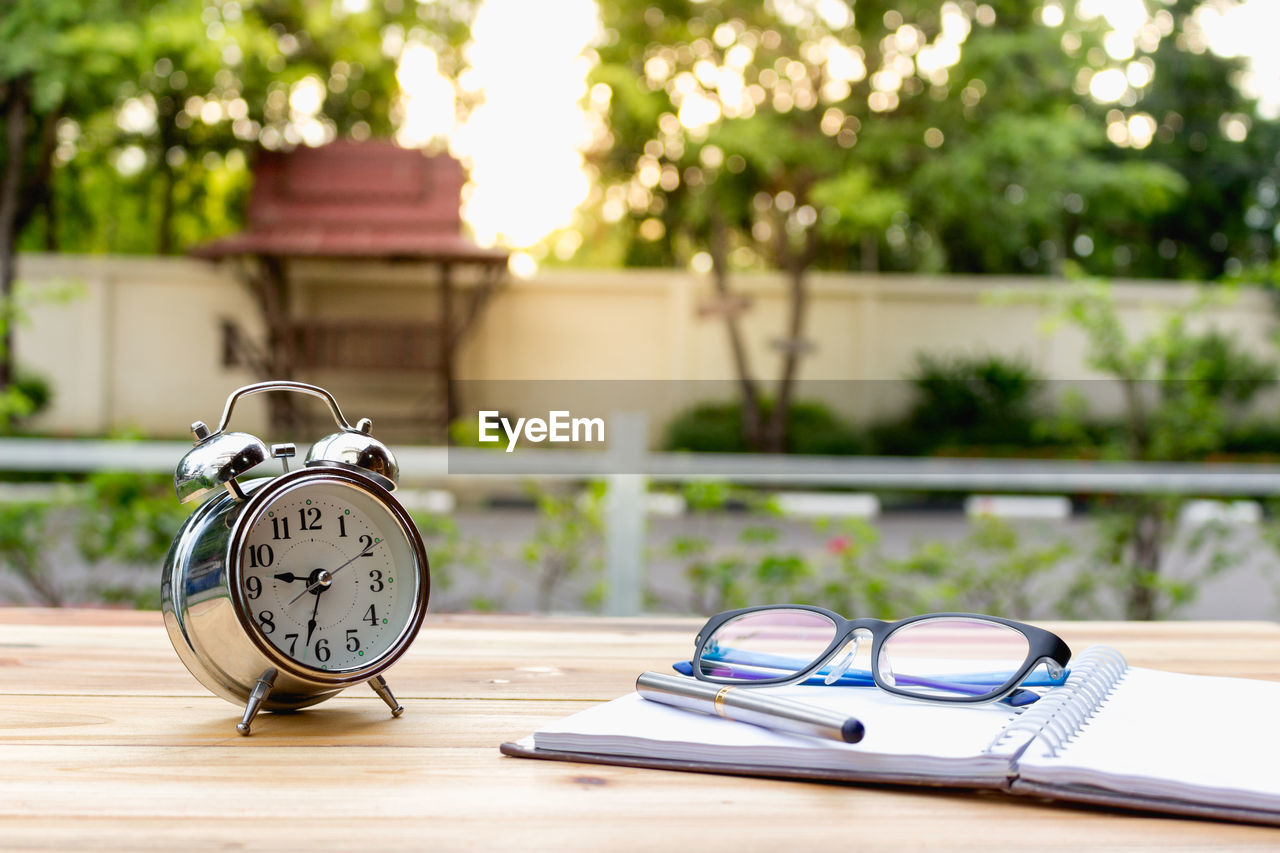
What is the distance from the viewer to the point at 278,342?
893 cm

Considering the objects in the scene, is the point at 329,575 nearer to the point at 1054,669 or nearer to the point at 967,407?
the point at 1054,669

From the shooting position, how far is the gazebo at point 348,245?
8445 millimetres

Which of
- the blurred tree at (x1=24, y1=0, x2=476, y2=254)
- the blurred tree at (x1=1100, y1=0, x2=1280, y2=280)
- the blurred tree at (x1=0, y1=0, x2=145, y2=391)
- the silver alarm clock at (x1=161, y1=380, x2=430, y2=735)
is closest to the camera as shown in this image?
the silver alarm clock at (x1=161, y1=380, x2=430, y2=735)

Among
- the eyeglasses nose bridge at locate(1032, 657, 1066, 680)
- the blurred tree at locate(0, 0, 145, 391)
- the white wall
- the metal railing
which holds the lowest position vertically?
the metal railing

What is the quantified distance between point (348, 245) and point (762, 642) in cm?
811

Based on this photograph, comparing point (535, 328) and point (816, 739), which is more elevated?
point (535, 328)

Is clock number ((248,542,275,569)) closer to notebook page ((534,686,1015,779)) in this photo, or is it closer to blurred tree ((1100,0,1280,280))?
notebook page ((534,686,1015,779))

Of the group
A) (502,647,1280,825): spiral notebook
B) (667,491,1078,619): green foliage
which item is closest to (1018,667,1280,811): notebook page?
(502,647,1280,825): spiral notebook

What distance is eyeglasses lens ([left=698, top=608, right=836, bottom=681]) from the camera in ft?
2.31

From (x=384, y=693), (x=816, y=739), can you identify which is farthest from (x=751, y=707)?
(x=384, y=693)

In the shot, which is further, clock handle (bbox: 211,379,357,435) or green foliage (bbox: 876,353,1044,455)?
green foliage (bbox: 876,353,1044,455)

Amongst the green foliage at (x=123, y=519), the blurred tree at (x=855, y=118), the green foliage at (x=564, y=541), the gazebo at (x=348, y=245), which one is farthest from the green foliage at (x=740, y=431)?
the green foliage at (x=123, y=519)

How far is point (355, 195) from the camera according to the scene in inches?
344

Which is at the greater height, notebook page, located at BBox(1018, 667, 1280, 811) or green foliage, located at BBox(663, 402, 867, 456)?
notebook page, located at BBox(1018, 667, 1280, 811)
